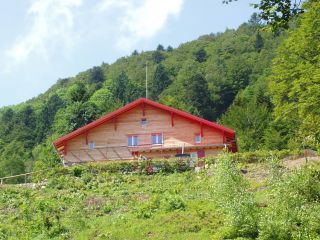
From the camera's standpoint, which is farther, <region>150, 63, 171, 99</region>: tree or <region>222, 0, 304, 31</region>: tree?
<region>150, 63, 171, 99</region>: tree

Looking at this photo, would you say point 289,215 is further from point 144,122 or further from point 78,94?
point 78,94

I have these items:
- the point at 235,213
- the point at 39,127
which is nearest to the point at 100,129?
the point at 235,213

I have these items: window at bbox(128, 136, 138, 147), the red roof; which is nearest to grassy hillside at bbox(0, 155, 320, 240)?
the red roof

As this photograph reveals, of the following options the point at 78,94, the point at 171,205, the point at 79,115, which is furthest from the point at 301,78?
the point at 78,94

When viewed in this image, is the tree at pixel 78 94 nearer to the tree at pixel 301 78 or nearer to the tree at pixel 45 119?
the tree at pixel 301 78

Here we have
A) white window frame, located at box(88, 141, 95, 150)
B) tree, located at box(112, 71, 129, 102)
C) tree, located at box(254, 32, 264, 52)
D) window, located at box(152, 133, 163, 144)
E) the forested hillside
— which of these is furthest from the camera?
tree, located at box(254, 32, 264, 52)

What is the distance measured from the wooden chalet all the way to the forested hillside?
5.78m

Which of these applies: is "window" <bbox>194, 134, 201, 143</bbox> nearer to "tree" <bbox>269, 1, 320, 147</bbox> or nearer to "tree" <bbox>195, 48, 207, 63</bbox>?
"tree" <bbox>269, 1, 320, 147</bbox>

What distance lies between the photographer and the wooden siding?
45656 millimetres

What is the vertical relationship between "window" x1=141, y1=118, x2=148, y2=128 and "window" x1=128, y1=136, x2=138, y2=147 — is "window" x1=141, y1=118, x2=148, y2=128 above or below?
above

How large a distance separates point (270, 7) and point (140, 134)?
107ft

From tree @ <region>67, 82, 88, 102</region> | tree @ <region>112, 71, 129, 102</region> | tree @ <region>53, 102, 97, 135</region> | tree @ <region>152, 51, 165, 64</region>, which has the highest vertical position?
tree @ <region>152, 51, 165, 64</region>

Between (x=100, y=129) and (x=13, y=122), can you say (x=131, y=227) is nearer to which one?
(x=100, y=129)

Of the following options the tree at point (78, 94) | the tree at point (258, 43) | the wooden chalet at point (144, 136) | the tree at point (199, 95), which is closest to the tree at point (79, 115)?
the tree at point (78, 94)
